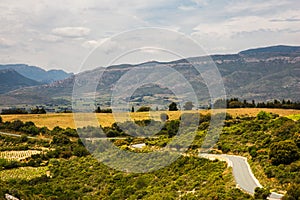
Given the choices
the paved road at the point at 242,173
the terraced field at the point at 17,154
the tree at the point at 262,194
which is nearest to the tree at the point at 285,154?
the paved road at the point at 242,173

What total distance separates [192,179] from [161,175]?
5781 mm

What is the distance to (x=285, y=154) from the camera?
3031 cm

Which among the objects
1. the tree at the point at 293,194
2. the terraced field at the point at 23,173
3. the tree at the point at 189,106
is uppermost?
the tree at the point at 189,106

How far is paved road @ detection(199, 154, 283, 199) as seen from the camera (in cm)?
2653

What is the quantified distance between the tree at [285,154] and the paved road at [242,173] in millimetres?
2374

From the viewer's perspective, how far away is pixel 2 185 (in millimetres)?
41375

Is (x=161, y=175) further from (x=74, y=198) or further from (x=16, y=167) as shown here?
(x=16, y=167)

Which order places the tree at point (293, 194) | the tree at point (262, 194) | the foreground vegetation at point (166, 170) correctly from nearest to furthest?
the tree at point (293, 194)
the tree at point (262, 194)
the foreground vegetation at point (166, 170)

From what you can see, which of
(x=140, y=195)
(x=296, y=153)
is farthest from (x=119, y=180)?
(x=296, y=153)

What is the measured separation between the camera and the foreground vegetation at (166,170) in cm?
2906

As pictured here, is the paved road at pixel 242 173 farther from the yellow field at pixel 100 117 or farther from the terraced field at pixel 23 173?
the yellow field at pixel 100 117

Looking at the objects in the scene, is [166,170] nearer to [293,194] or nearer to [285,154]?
[285,154]

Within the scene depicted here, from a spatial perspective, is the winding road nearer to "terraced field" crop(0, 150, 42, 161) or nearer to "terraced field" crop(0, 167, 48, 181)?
"terraced field" crop(0, 167, 48, 181)

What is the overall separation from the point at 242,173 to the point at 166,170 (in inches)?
452
